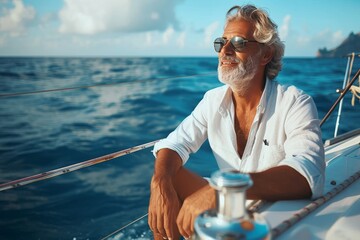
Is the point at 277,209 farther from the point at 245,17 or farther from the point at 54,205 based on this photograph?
the point at 54,205

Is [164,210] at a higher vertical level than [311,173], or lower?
lower

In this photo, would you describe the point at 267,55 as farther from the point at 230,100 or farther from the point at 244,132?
the point at 244,132

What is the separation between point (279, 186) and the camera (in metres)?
0.96

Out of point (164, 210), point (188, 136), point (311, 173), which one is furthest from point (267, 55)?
point (164, 210)

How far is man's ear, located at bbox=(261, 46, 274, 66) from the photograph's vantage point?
5.39 feet

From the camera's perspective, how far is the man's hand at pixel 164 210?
120 centimetres

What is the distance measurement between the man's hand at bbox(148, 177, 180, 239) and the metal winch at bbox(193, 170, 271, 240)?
714mm

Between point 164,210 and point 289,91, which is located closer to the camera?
point 164,210

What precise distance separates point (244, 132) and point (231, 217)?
3.89ft

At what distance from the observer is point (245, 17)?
1.56m

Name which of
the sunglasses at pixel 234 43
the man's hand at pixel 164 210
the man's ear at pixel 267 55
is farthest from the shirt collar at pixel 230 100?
the man's hand at pixel 164 210

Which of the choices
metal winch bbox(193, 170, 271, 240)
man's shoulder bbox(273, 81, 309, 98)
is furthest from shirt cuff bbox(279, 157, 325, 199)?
metal winch bbox(193, 170, 271, 240)

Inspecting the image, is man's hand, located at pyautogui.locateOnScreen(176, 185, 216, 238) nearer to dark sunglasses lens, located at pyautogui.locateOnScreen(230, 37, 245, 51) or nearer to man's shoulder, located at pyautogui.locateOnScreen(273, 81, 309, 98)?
man's shoulder, located at pyautogui.locateOnScreen(273, 81, 309, 98)

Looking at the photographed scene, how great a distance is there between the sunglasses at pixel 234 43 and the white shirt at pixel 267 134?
0.72ft
